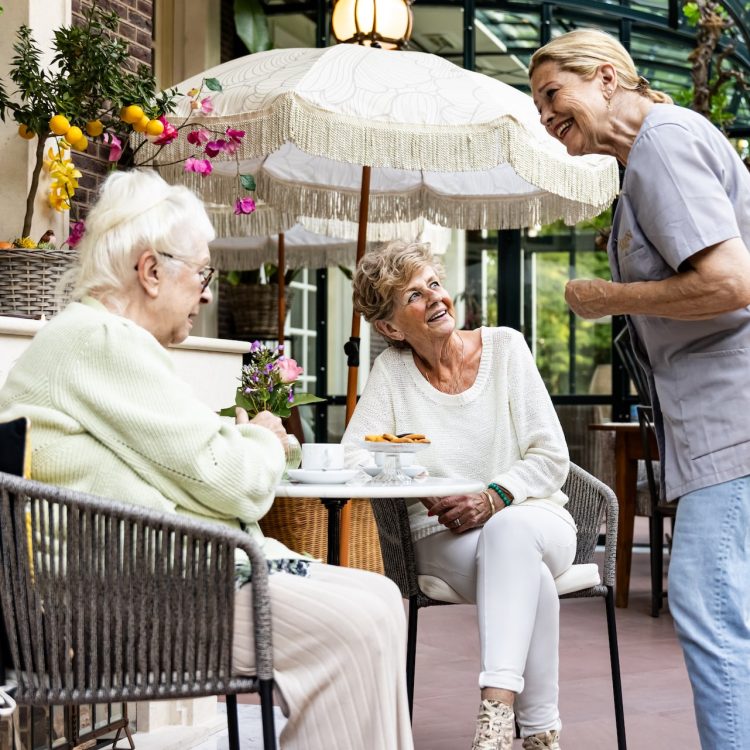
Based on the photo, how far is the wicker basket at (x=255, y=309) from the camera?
8039mm

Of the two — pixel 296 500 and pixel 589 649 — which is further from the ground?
pixel 296 500

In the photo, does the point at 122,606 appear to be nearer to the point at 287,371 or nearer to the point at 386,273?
the point at 287,371

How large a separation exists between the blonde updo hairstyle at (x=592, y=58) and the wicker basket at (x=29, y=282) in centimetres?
161

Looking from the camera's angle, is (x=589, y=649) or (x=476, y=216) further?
(x=476, y=216)

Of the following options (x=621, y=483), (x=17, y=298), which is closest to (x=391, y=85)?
(x=17, y=298)

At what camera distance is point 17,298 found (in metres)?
3.30

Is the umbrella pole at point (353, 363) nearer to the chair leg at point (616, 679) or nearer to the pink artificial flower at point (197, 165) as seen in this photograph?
the pink artificial flower at point (197, 165)

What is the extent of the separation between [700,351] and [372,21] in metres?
Result: 3.06

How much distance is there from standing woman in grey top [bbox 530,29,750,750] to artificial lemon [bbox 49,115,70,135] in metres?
2.05

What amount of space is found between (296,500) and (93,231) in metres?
2.34

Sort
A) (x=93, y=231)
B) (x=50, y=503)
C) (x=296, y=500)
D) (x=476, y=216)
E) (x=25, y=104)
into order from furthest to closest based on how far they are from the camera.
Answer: (x=476, y=216) < (x=296, y=500) < (x=25, y=104) < (x=93, y=231) < (x=50, y=503)

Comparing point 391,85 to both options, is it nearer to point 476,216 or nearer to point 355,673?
point 476,216

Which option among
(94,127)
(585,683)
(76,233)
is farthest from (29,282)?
(585,683)

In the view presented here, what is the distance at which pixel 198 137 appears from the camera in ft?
13.2
